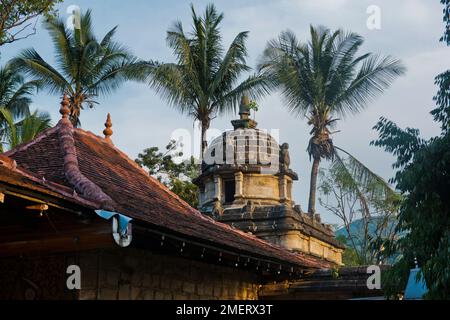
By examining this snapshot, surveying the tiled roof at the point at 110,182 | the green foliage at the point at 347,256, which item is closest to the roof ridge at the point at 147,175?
the tiled roof at the point at 110,182

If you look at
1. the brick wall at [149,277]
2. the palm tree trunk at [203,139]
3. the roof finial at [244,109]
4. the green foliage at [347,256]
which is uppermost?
the roof finial at [244,109]

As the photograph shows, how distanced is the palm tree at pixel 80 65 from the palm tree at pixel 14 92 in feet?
5.37

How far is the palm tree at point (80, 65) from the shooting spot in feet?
73.0

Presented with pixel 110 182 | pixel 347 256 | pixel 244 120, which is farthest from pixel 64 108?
pixel 347 256

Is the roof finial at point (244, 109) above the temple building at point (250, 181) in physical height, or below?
above

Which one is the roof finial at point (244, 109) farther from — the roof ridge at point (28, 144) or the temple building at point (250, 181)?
the roof ridge at point (28, 144)

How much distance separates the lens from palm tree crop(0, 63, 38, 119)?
2406cm

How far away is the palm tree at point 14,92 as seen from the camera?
2406cm

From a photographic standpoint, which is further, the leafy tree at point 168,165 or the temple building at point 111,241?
the leafy tree at point 168,165

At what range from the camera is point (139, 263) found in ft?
26.6

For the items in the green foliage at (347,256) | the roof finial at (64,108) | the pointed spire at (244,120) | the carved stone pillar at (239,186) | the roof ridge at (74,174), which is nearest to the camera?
the roof ridge at (74,174)

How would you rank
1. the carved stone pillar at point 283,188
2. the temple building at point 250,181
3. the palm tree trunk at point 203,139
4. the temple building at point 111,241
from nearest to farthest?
the temple building at point 111,241
the temple building at point 250,181
the carved stone pillar at point 283,188
the palm tree trunk at point 203,139

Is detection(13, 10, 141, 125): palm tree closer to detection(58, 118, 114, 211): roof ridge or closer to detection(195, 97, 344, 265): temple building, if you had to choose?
detection(195, 97, 344, 265): temple building

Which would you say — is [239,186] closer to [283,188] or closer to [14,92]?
[283,188]
